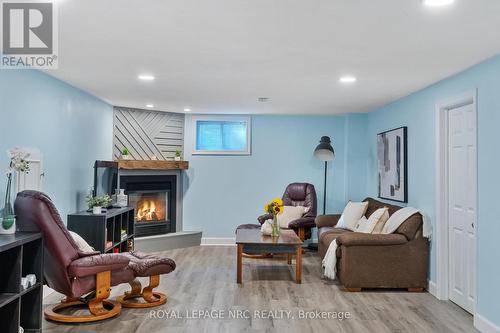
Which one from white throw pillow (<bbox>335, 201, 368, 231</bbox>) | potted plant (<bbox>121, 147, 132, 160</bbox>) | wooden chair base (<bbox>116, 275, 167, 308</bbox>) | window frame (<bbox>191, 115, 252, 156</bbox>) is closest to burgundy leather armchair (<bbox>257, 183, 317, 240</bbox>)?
white throw pillow (<bbox>335, 201, 368, 231</bbox>)

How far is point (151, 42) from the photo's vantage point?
3.38 metres

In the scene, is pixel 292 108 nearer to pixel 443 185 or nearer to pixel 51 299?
pixel 443 185

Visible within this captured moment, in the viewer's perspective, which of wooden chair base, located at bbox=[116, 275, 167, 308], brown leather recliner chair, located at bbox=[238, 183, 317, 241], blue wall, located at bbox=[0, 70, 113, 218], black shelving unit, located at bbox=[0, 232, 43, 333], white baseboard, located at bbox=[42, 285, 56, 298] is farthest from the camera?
brown leather recliner chair, located at bbox=[238, 183, 317, 241]

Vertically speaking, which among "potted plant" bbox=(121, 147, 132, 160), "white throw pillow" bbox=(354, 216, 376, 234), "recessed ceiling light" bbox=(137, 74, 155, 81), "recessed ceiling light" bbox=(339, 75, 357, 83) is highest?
"recessed ceiling light" bbox=(137, 74, 155, 81)

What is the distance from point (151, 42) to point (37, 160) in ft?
5.99

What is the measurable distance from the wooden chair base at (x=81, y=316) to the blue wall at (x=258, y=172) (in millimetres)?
3496

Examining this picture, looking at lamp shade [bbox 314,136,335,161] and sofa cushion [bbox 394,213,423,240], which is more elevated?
lamp shade [bbox 314,136,335,161]

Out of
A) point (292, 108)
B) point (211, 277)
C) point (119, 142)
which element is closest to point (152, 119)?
point (119, 142)

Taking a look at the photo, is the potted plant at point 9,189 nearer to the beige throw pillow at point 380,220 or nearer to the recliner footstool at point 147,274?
the recliner footstool at point 147,274

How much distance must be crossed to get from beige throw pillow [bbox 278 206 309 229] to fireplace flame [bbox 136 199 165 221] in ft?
6.75

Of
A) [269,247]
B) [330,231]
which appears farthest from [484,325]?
[330,231]

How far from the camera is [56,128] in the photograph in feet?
15.4

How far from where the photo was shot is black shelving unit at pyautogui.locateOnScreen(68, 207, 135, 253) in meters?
4.78

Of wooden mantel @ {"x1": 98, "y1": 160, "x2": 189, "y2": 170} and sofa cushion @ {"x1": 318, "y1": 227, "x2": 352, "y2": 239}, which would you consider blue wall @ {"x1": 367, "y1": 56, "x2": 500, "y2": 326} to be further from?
wooden mantel @ {"x1": 98, "y1": 160, "x2": 189, "y2": 170}
